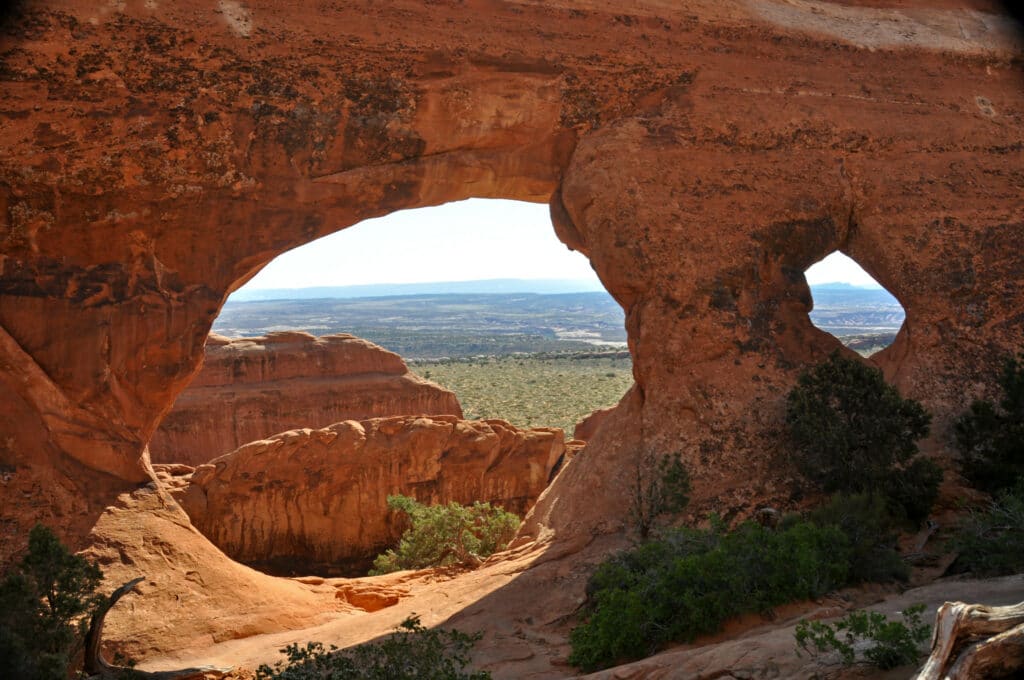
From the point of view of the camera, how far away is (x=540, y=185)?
1545cm

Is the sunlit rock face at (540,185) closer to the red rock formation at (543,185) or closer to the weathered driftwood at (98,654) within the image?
the red rock formation at (543,185)

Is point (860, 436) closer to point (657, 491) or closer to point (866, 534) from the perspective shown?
point (866, 534)

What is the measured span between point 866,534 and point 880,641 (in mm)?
4163

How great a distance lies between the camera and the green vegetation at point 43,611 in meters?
7.12

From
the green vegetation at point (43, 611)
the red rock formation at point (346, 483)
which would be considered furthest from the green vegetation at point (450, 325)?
the green vegetation at point (43, 611)

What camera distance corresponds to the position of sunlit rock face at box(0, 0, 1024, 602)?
12.5 meters

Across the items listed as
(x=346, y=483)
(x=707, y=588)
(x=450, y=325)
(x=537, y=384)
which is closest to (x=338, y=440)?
(x=346, y=483)

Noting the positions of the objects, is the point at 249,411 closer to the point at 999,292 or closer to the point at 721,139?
the point at 721,139

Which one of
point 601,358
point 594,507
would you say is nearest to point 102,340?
point 594,507

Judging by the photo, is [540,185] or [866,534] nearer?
[866,534]

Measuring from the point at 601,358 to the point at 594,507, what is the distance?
55962mm

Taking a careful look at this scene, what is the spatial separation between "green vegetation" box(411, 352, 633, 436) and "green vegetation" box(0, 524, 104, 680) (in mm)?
24621

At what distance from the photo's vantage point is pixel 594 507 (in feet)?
43.1

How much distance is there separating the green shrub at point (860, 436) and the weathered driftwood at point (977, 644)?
6764 millimetres
